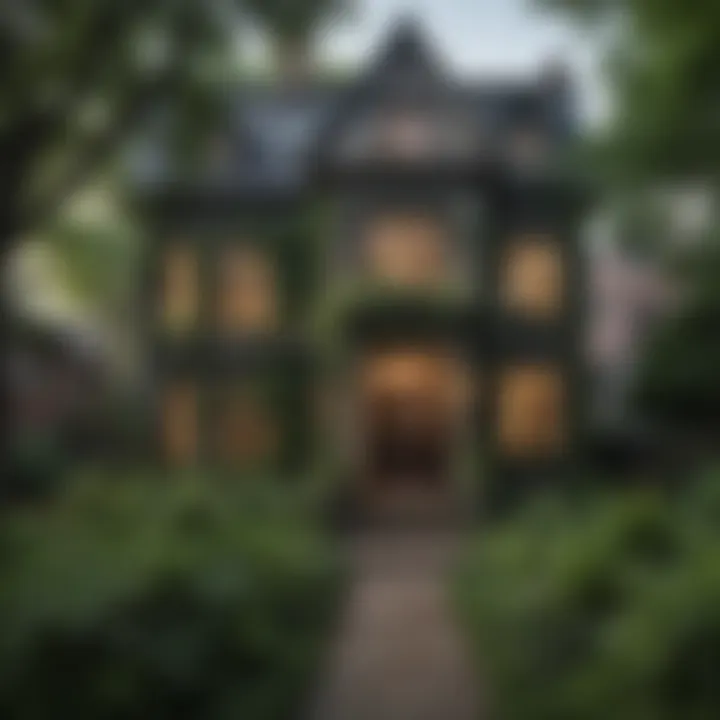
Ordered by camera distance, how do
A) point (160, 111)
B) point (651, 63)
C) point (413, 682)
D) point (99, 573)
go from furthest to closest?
point (160, 111) < point (651, 63) < point (413, 682) < point (99, 573)

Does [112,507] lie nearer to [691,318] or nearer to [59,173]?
[59,173]

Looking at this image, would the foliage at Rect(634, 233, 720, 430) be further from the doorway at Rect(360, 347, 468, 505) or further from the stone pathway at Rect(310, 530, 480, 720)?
the stone pathway at Rect(310, 530, 480, 720)

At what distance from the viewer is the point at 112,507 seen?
248cm

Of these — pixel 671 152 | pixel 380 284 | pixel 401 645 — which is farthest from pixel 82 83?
pixel 401 645

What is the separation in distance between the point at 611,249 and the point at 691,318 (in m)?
0.25

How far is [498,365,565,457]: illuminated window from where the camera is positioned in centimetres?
241

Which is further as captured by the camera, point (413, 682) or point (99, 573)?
point (413, 682)

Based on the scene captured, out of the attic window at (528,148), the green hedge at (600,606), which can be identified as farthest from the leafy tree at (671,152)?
the green hedge at (600,606)

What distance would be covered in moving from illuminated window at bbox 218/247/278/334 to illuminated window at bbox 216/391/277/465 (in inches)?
12.1

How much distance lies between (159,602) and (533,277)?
1.36 m

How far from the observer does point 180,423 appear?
251cm

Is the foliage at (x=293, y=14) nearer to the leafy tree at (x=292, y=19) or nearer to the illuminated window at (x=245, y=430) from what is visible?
the leafy tree at (x=292, y=19)

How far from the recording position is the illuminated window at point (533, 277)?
258 cm

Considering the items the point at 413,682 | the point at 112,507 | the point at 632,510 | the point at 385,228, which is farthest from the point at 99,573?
the point at 385,228
